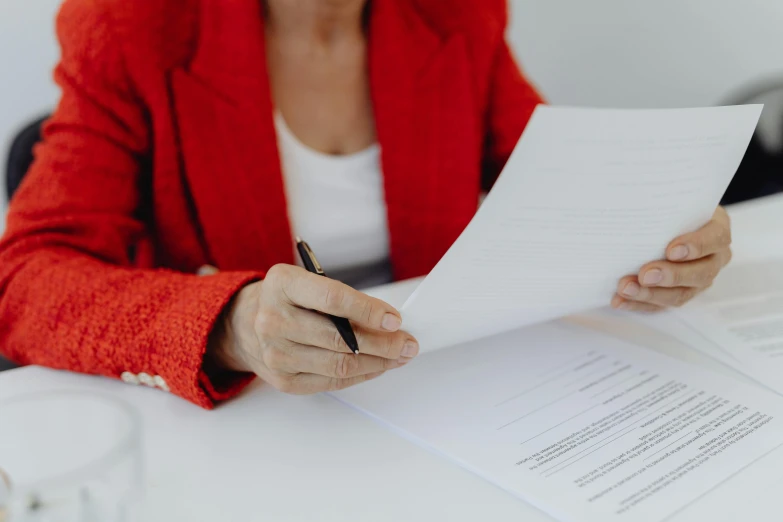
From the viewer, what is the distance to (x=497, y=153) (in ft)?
3.71

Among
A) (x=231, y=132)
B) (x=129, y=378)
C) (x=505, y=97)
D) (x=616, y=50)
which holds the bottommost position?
(x=129, y=378)

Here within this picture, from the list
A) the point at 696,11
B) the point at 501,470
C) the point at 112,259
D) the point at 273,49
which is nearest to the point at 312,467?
the point at 501,470

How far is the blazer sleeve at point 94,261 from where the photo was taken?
0.60 metres

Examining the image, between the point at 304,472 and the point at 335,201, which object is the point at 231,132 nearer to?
the point at 335,201

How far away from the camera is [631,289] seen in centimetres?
67

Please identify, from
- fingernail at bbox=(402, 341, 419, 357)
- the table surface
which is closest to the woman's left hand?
the table surface

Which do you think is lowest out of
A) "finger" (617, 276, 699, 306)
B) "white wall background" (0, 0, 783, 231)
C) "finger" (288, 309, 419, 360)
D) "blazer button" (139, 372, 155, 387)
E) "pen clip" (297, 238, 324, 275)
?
"blazer button" (139, 372, 155, 387)

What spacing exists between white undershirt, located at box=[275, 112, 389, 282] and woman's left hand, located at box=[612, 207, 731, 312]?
42cm

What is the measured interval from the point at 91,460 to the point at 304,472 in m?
0.19

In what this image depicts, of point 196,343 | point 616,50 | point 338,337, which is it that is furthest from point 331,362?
point 616,50

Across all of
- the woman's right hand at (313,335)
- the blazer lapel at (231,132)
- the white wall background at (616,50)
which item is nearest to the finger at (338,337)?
the woman's right hand at (313,335)

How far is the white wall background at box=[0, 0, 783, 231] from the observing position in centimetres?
139

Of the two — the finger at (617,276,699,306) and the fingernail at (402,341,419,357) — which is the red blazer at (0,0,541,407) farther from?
the finger at (617,276,699,306)

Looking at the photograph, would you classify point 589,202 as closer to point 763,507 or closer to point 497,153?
point 763,507
